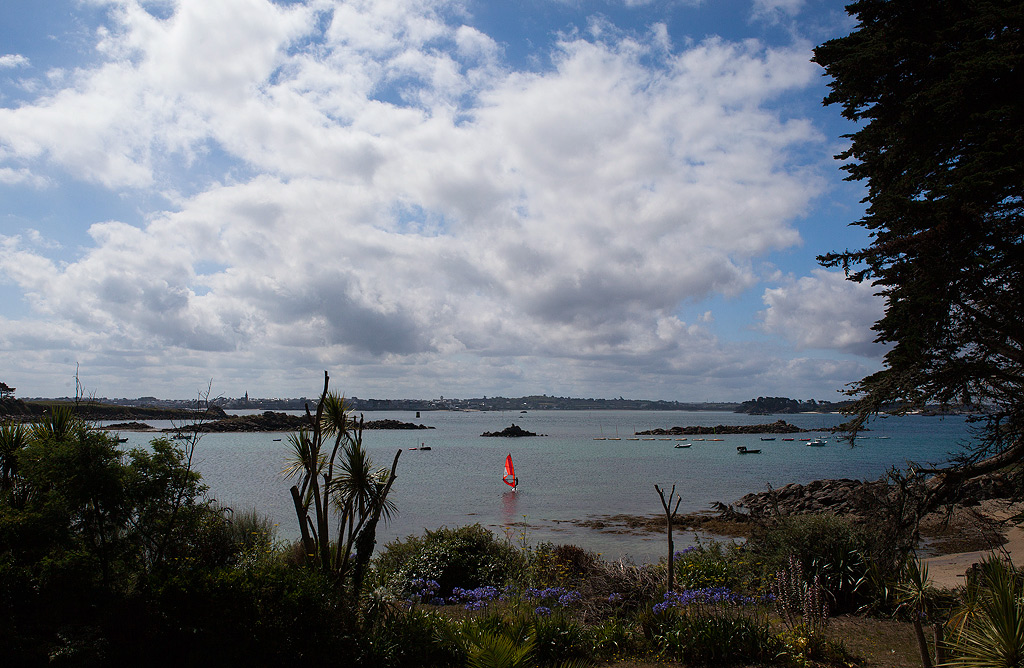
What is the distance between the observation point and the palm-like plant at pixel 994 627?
18.7 ft

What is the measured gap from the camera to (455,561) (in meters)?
14.0

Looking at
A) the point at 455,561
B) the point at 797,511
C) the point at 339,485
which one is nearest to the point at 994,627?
the point at 339,485

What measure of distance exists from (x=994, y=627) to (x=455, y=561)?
1040 cm

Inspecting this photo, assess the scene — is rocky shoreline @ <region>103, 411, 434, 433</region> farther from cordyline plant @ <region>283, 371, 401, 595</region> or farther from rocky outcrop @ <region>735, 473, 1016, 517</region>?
cordyline plant @ <region>283, 371, 401, 595</region>

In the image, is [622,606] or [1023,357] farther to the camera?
[1023,357]

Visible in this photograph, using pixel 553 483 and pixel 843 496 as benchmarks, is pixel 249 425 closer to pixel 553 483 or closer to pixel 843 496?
pixel 553 483

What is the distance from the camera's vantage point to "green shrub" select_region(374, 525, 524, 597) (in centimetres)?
1381

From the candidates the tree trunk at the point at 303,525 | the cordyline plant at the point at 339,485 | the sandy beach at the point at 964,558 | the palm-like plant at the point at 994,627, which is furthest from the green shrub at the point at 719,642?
the sandy beach at the point at 964,558

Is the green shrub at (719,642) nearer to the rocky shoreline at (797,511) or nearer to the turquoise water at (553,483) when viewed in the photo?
the turquoise water at (553,483)

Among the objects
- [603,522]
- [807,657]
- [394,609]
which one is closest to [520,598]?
[394,609]

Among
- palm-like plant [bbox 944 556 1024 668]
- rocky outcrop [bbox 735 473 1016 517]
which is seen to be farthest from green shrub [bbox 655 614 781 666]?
rocky outcrop [bbox 735 473 1016 517]

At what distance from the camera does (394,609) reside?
8.68 metres

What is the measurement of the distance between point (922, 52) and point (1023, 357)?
24.6ft

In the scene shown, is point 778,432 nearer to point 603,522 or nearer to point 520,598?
point 603,522
